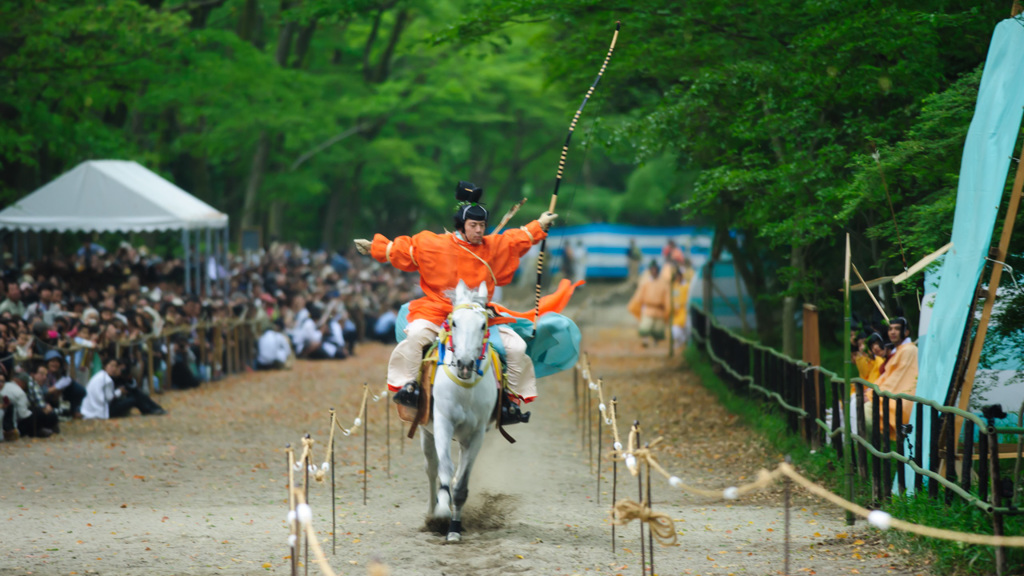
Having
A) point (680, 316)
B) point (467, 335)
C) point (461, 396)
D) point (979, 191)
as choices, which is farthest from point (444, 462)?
point (680, 316)

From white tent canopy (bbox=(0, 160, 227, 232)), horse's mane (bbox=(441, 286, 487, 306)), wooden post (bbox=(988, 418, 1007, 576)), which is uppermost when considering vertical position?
white tent canopy (bbox=(0, 160, 227, 232))

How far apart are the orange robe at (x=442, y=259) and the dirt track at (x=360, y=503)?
189 centimetres

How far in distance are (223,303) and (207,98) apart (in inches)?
220

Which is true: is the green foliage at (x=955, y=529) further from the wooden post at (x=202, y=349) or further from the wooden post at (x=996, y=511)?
the wooden post at (x=202, y=349)

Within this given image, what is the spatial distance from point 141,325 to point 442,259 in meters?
8.79

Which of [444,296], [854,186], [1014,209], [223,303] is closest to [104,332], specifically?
[223,303]

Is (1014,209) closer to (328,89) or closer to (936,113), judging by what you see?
(936,113)

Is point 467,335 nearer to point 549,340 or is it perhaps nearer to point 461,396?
point 461,396

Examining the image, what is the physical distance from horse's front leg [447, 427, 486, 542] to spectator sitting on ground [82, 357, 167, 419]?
779 cm

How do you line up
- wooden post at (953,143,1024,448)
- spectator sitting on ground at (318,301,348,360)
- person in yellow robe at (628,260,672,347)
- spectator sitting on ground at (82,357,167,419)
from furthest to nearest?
person in yellow robe at (628,260,672,347)
spectator sitting on ground at (318,301,348,360)
spectator sitting on ground at (82,357,167,419)
wooden post at (953,143,1024,448)

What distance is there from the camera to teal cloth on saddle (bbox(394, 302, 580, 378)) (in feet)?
30.8

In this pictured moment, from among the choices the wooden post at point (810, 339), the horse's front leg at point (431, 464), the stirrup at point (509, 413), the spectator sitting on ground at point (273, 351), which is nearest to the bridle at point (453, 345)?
the stirrup at point (509, 413)

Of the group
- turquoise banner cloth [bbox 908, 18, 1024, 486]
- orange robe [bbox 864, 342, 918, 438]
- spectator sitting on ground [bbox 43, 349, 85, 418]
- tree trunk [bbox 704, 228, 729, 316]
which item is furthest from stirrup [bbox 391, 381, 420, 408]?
tree trunk [bbox 704, 228, 729, 316]

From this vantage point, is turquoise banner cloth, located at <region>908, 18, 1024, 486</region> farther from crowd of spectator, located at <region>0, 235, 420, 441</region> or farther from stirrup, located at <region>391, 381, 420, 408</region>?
crowd of spectator, located at <region>0, 235, 420, 441</region>
